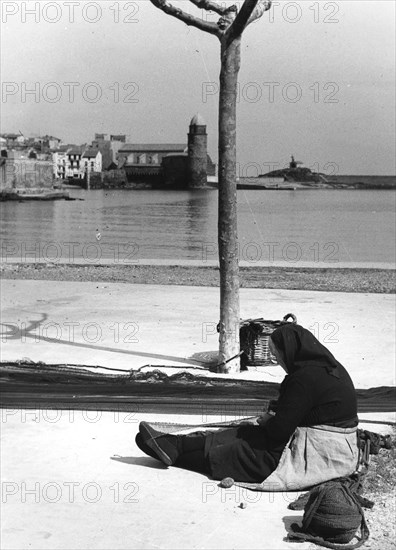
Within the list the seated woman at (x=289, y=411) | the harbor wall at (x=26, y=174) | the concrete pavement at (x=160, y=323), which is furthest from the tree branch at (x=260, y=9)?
the harbor wall at (x=26, y=174)

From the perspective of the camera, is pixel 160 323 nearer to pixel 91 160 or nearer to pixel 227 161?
pixel 227 161

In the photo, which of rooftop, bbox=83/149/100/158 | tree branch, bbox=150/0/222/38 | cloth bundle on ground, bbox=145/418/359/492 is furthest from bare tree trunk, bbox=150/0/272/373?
rooftop, bbox=83/149/100/158

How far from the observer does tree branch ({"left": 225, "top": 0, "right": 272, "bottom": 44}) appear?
902 cm

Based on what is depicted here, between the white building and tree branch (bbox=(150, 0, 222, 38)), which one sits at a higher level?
the white building

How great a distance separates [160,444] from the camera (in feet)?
21.7

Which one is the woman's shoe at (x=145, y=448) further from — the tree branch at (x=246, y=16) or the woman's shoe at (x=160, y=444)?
the tree branch at (x=246, y=16)

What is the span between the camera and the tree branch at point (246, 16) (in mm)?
9023

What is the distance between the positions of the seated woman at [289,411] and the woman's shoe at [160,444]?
0.81ft

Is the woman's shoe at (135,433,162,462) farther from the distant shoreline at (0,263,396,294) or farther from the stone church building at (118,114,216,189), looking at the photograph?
the stone church building at (118,114,216,189)

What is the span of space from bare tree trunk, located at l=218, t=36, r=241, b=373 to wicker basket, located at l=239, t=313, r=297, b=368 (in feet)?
0.58

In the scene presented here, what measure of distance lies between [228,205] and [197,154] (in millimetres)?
154872

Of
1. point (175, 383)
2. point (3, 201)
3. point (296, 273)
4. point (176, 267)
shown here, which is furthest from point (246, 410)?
point (3, 201)

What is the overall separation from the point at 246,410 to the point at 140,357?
2583 mm

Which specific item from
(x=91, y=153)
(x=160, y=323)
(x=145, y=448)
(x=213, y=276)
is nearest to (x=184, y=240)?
(x=213, y=276)
